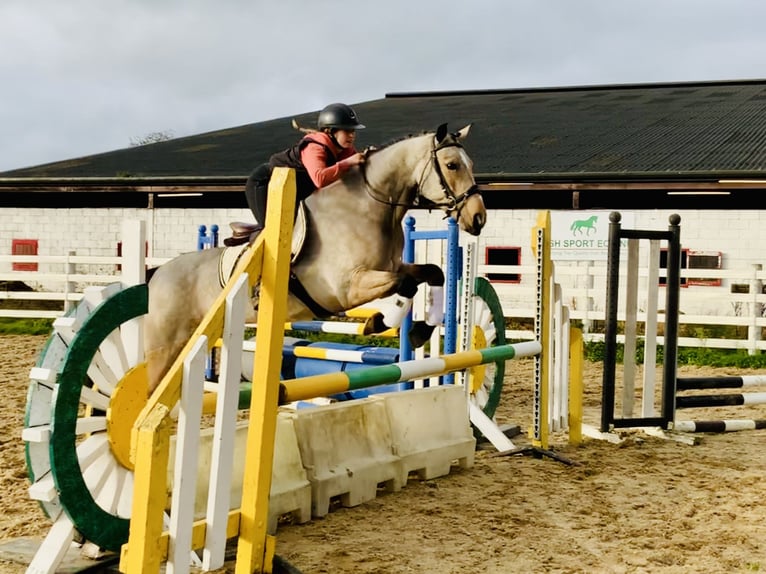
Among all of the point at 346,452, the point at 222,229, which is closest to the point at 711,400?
the point at 346,452

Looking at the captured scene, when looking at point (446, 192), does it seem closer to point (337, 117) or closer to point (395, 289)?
point (395, 289)

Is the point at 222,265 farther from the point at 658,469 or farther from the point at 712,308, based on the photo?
the point at 712,308

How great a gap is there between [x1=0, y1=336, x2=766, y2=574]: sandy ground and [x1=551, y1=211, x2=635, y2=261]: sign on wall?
656 cm

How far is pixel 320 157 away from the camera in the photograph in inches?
171

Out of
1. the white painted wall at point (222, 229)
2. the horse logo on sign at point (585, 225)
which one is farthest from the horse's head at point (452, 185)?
the horse logo on sign at point (585, 225)

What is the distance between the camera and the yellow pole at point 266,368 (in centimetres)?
284

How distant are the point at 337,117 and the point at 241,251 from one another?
0.83 metres

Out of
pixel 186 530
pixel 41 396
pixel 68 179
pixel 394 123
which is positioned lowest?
pixel 186 530

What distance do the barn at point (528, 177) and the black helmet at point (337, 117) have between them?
511 centimetres

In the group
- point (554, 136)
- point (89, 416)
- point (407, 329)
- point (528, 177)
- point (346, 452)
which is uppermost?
point (554, 136)

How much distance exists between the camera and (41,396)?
2922mm

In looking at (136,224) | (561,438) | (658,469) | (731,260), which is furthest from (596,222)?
(136,224)

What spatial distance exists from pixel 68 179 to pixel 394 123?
717cm

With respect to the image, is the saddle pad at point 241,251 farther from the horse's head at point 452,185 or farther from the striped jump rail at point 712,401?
the striped jump rail at point 712,401
